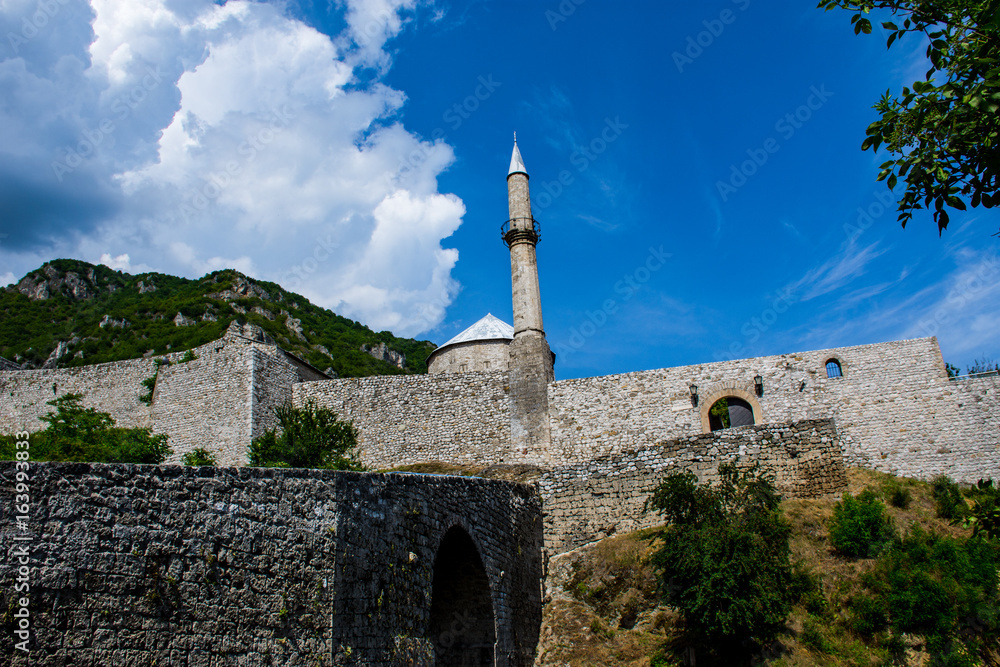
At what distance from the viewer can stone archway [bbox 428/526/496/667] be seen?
11.6 m

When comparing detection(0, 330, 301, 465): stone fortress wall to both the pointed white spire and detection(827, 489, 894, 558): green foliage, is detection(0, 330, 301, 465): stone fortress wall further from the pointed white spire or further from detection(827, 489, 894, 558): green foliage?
detection(827, 489, 894, 558): green foliage

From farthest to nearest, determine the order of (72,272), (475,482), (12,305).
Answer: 1. (72,272)
2. (12,305)
3. (475,482)

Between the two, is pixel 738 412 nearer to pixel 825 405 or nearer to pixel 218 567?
pixel 825 405

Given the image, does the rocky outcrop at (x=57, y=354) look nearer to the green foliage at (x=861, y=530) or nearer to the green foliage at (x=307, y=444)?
the green foliage at (x=307, y=444)

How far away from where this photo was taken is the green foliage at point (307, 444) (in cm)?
2036

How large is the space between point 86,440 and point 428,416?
13731 millimetres

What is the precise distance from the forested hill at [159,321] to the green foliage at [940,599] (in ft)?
133

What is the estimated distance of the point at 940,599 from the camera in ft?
36.9

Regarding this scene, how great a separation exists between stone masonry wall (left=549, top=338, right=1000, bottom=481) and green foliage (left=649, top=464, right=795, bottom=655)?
32.5ft

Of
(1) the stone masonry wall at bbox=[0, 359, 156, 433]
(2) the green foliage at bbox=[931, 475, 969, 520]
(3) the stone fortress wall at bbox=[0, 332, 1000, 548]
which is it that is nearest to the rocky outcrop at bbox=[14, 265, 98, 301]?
(1) the stone masonry wall at bbox=[0, 359, 156, 433]

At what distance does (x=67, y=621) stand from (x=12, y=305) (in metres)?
65.2

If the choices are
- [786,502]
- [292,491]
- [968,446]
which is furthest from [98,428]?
[968,446]

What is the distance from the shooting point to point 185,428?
2719 cm

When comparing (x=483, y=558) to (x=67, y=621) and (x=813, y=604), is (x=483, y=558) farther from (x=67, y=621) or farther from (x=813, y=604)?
(x=67, y=621)
